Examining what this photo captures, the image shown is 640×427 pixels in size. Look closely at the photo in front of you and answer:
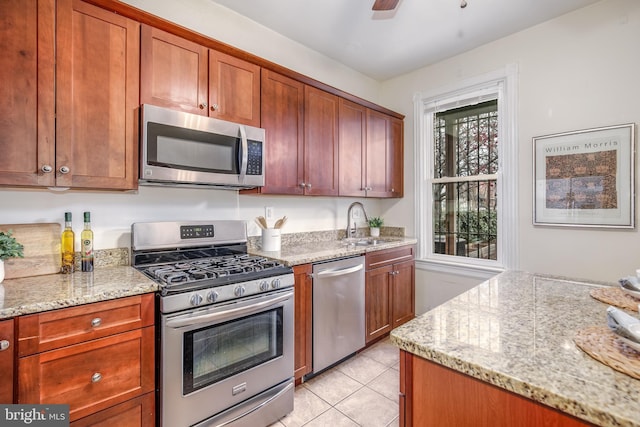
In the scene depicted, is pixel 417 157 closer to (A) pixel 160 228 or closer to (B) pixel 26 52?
(A) pixel 160 228

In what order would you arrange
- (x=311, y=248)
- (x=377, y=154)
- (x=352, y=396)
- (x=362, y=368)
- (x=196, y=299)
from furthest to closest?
(x=377, y=154)
(x=311, y=248)
(x=362, y=368)
(x=352, y=396)
(x=196, y=299)

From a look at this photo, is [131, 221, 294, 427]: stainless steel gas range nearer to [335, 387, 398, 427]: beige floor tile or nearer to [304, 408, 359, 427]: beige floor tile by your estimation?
[304, 408, 359, 427]: beige floor tile

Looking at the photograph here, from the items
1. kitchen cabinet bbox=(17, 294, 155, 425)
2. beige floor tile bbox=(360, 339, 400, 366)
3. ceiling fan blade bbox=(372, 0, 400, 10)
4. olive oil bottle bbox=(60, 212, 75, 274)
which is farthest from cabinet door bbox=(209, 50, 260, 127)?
beige floor tile bbox=(360, 339, 400, 366)

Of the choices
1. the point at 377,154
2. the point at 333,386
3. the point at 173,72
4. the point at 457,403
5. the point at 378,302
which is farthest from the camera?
the point at 377,154

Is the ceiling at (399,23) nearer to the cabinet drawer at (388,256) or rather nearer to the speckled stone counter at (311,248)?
the speckled stone counter at (311,248)

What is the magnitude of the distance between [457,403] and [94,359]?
4.69 feet

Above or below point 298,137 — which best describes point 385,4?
above

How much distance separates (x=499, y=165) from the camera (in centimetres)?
288

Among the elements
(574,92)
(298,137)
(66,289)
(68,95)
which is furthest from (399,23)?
(66,289)

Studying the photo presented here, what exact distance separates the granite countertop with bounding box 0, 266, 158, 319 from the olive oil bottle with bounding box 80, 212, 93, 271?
56 mm

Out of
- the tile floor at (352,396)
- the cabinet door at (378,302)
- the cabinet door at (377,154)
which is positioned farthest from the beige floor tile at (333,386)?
the cabinet door at (377,154)

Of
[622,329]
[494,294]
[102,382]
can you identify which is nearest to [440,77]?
[494,294]

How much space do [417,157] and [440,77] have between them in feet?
2.84

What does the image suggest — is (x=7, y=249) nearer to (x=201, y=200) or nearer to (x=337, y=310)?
(x=201, y=200)
